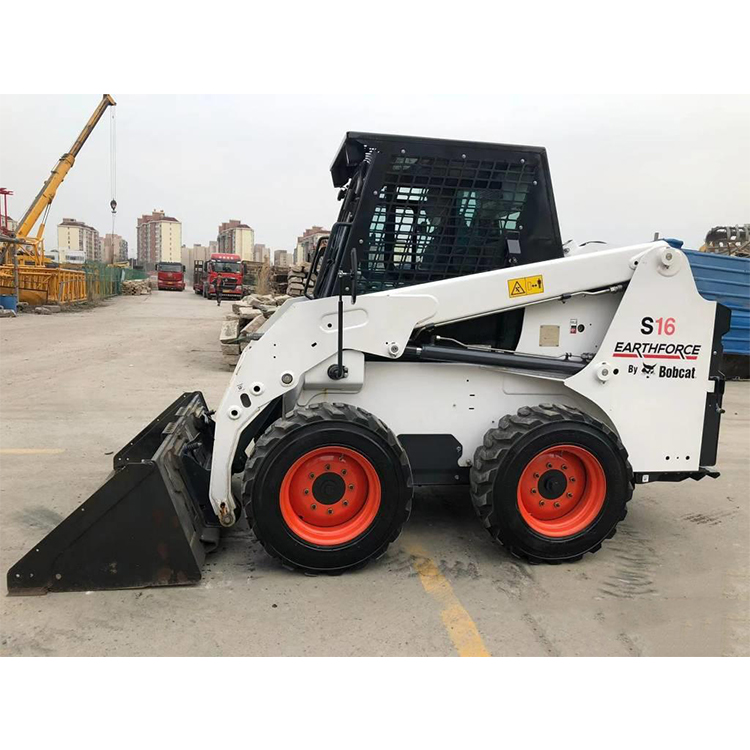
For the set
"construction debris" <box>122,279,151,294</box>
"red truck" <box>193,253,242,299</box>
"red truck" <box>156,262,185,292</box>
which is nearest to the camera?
"red truck" <box>193,253,242,299</box>

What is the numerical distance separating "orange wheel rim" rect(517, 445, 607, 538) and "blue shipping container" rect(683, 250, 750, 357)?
8.13m

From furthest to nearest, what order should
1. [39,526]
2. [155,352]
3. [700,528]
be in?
[155,352]
[700,528]
[39,526]

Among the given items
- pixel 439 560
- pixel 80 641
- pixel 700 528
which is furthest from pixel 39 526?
pixel 700 528

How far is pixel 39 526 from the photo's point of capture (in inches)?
160

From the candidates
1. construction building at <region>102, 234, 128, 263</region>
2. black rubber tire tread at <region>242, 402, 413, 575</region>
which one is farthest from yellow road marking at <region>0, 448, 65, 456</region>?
construction building at <region>102, 234, 128, 263</region>

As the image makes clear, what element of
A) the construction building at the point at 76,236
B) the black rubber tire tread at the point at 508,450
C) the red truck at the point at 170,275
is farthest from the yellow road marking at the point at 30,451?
the construction building at the point at 76,236

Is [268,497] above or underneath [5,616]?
above

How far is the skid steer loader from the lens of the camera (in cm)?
337

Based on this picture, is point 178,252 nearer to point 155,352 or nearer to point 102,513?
point 155,352

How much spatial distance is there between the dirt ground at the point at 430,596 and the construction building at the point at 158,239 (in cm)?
6115

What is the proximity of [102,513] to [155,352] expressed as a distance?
949 centimetres

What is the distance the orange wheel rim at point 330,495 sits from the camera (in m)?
3.48

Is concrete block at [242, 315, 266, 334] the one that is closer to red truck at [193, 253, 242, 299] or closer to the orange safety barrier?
the orange safety barrier

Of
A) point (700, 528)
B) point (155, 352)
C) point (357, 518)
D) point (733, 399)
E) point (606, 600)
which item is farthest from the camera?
point (155, 352)
